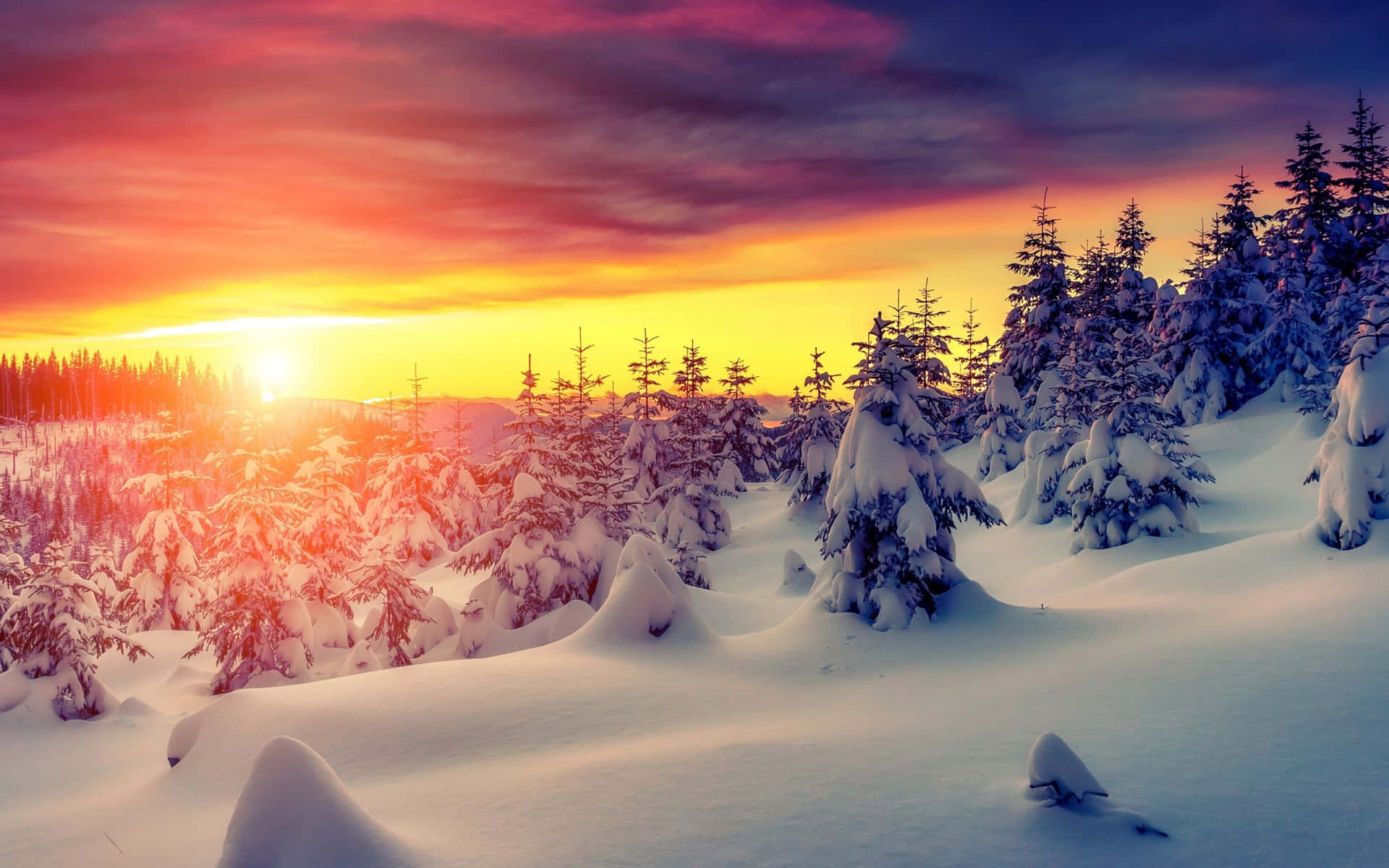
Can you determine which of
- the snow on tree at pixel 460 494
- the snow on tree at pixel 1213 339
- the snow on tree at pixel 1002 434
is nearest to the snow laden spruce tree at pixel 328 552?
the snow on tree at pixel 460 494

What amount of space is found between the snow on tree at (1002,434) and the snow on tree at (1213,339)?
739cm

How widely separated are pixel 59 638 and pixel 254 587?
4.13m

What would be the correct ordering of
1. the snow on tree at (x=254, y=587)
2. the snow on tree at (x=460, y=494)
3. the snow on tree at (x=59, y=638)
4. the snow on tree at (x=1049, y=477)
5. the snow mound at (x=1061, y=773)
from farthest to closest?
the snow on tree at (x=460, y=494), the snow on tree at (x=1049, y=477), the snow on tree at (x=254, y=587), the snow on tree at (x=59, y=638), the snow mound at (x=1061, y=773)

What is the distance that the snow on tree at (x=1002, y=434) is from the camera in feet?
133

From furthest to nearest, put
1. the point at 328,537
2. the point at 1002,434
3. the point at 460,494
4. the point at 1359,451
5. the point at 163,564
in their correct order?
1. the point at 460,494
2. the point at 1002,434
3. the point at 163,564
4. the point at 328,537
5. the point at 1359,451

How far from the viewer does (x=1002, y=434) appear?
41.1 metres

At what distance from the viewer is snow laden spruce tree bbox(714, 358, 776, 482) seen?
2071 inches

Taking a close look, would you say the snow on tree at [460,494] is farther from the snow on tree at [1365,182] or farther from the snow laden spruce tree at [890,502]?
the snow on tree at [1365,182]

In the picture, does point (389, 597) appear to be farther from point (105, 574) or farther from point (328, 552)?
point (105, 574)

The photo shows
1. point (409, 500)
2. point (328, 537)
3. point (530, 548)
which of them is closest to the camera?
point (530, 548)

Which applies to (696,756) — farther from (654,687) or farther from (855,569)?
(855,569)

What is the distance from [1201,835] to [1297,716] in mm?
2758

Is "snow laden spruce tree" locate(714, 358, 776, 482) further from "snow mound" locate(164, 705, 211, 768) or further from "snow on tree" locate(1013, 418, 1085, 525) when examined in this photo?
"snow mound" locate(164, 705, 211, 768)

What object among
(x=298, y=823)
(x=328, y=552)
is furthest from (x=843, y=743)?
(x=328, y=552)
